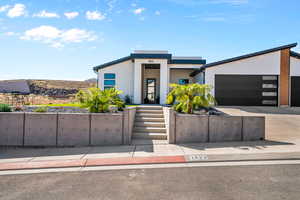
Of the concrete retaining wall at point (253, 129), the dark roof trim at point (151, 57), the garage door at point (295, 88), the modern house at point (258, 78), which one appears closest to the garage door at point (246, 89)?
the modern house at point (258, 78)

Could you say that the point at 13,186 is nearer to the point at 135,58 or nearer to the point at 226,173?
the point at 226,173

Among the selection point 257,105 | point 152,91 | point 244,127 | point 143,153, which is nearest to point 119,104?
point 143,153

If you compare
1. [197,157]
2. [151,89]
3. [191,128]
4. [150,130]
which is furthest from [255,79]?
[197,157]

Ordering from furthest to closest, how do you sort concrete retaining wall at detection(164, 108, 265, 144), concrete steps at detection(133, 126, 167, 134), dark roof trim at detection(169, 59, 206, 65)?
dark roof trim at detection(169, 59, 206, 65) → concrete steps at detection(133, 126, 167, 134) → concrete retaining wall at detection(164, 108, 265, 144)

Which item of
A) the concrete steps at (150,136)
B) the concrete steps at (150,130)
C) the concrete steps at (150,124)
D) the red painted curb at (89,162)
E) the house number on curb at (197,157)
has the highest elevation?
the concrete steps at (150,124)

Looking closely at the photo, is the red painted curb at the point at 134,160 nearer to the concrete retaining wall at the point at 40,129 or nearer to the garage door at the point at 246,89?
the concrete retaining wall at the point at 40,129

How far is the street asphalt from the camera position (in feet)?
11.2

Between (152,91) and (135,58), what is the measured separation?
4340 mm

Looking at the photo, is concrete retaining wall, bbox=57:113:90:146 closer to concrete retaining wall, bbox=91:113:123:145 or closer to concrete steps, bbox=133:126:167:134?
concrete retaining wall, bbox=91:113:123:145

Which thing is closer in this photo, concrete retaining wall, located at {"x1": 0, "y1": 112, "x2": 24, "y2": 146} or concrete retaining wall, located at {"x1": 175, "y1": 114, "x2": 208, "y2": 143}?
concrete retaining wall, located at {"x1": 0, "y1": 112, "x2": 24, "y2": 146}

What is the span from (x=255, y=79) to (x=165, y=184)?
13.8 meters

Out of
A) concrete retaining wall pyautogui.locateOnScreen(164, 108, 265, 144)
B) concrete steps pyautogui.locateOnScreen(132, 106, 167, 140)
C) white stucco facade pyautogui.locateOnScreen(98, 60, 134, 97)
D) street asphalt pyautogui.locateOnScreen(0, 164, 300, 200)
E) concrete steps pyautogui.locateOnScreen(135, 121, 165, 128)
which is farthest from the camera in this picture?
white stucco facade pyautogui.locateOnScreen(98, 60, 134, 97)

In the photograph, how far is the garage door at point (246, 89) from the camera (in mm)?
14523

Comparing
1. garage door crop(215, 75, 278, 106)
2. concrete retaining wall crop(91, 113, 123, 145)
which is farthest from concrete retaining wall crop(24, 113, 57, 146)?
garage door crop(215, 75, 278, 106)
